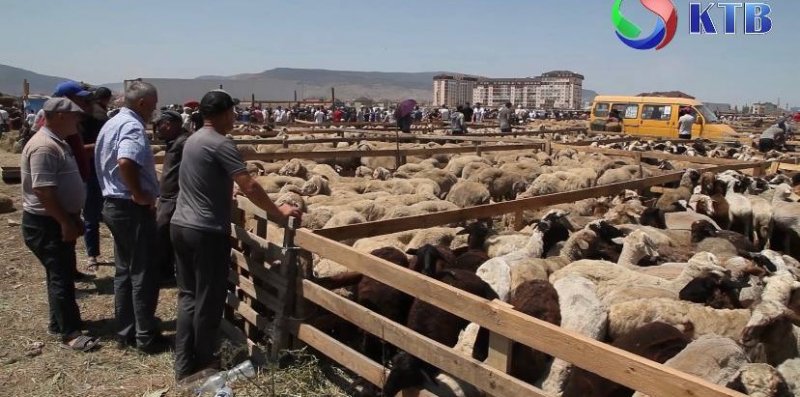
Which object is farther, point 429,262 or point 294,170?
point 294,170

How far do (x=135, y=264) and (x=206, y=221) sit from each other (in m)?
1.24

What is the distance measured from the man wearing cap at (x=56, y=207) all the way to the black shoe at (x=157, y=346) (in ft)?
1.53

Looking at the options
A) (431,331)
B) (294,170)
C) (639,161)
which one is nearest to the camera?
(431,331)

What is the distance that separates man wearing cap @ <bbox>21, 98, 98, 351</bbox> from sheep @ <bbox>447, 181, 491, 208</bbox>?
597 cm

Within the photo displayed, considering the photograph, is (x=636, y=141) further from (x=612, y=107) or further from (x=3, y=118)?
(x=3, y=118)

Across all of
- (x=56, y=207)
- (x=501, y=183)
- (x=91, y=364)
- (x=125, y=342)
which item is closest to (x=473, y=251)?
(x=125, y=342)

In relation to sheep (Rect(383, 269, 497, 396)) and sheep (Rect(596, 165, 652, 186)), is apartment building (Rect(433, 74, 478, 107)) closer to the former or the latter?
sheep (Rect(596, 165, 652, 186))

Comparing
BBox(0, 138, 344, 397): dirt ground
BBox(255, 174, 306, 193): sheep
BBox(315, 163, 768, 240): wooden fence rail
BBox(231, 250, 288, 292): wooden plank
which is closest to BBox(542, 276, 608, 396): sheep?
BBox(315, 163, 768, 240): wooden fence rail

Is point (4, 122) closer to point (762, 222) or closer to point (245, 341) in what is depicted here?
point (245, 341)

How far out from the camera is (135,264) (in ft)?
16.0

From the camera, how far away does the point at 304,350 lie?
14.8 ft

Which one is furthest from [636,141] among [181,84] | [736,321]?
[181,84]

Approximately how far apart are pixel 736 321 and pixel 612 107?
929 inches

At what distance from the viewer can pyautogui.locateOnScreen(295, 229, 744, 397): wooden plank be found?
7.38 feet
